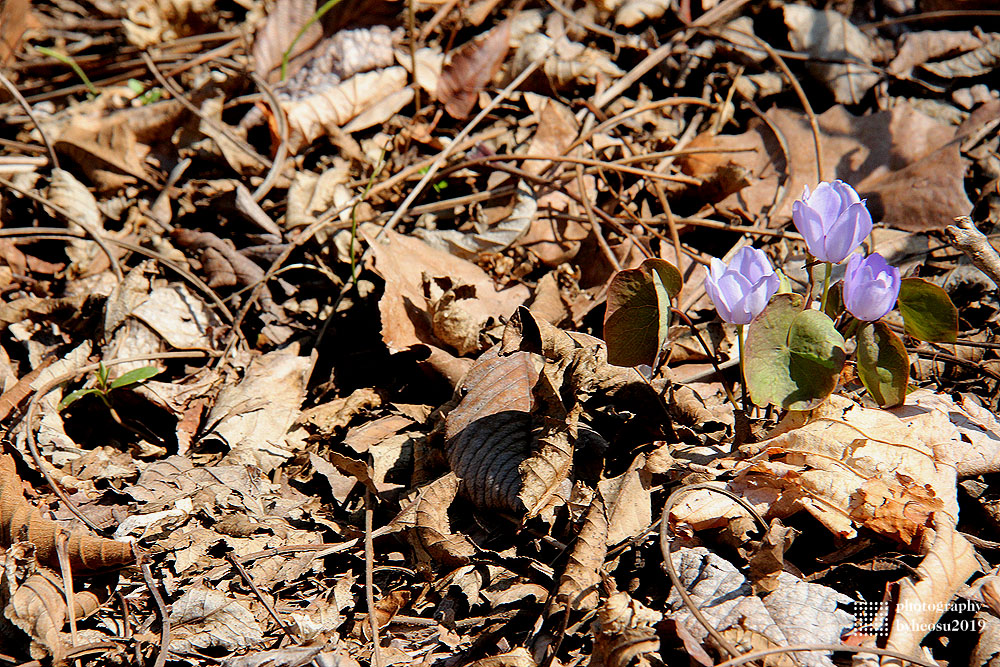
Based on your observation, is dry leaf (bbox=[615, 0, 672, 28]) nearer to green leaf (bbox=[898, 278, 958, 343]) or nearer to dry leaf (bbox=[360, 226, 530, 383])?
dry leaf (bbox=[360, 226, 530, 383])

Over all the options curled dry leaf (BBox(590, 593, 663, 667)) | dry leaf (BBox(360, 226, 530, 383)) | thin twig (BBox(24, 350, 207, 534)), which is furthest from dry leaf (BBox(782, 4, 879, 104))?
thin twig (BBox(24, 350, 207, 534))

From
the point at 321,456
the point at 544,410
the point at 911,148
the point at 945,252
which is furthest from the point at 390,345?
the point at 911,148

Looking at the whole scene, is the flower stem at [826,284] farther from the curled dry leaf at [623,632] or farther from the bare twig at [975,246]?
the curled dry leaf at [623,632]

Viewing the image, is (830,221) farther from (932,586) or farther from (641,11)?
(641,11)

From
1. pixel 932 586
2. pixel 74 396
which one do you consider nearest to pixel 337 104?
pixel 74 396

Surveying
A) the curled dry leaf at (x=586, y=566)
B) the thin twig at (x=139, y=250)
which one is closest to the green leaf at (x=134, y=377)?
the thin twig at (x=139, y=250)

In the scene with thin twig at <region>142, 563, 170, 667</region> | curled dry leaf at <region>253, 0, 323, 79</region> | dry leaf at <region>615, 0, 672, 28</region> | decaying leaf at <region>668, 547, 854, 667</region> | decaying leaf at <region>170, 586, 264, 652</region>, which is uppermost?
curled dry leaf at <region>253, 0, 323, 79</region>
